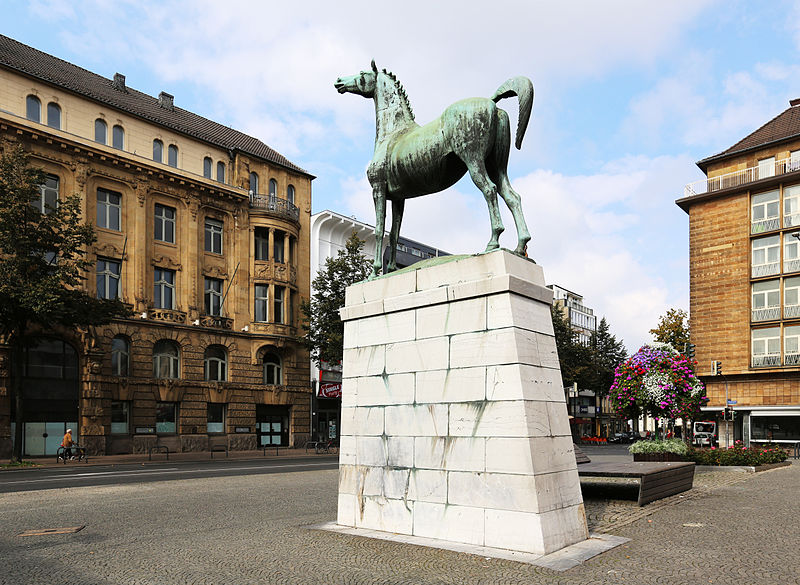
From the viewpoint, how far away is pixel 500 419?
333 inches

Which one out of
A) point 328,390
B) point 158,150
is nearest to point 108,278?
point 158,150

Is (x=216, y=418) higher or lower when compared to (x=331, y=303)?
lower

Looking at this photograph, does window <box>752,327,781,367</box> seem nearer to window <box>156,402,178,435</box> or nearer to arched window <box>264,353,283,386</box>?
arched window <box>264,353,283,386</box>

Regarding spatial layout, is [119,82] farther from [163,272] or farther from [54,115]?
[163,272]

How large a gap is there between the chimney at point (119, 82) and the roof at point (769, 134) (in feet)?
139

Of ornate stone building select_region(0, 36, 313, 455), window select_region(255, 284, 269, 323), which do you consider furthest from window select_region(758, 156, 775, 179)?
window select_region(255, 284, 269, 323)

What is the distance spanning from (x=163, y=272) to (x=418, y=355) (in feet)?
119

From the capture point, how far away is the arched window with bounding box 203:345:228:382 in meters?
43.8

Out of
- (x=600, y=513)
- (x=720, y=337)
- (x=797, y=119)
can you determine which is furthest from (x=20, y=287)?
(x=797, y=119)

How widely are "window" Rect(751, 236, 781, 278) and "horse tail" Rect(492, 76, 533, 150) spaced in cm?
4564

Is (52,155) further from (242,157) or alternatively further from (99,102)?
(242,157)

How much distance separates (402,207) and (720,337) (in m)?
45.4

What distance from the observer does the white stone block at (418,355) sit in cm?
930

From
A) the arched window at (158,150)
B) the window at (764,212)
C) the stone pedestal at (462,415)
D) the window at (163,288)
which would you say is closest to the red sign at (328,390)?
the window at (163,288)
